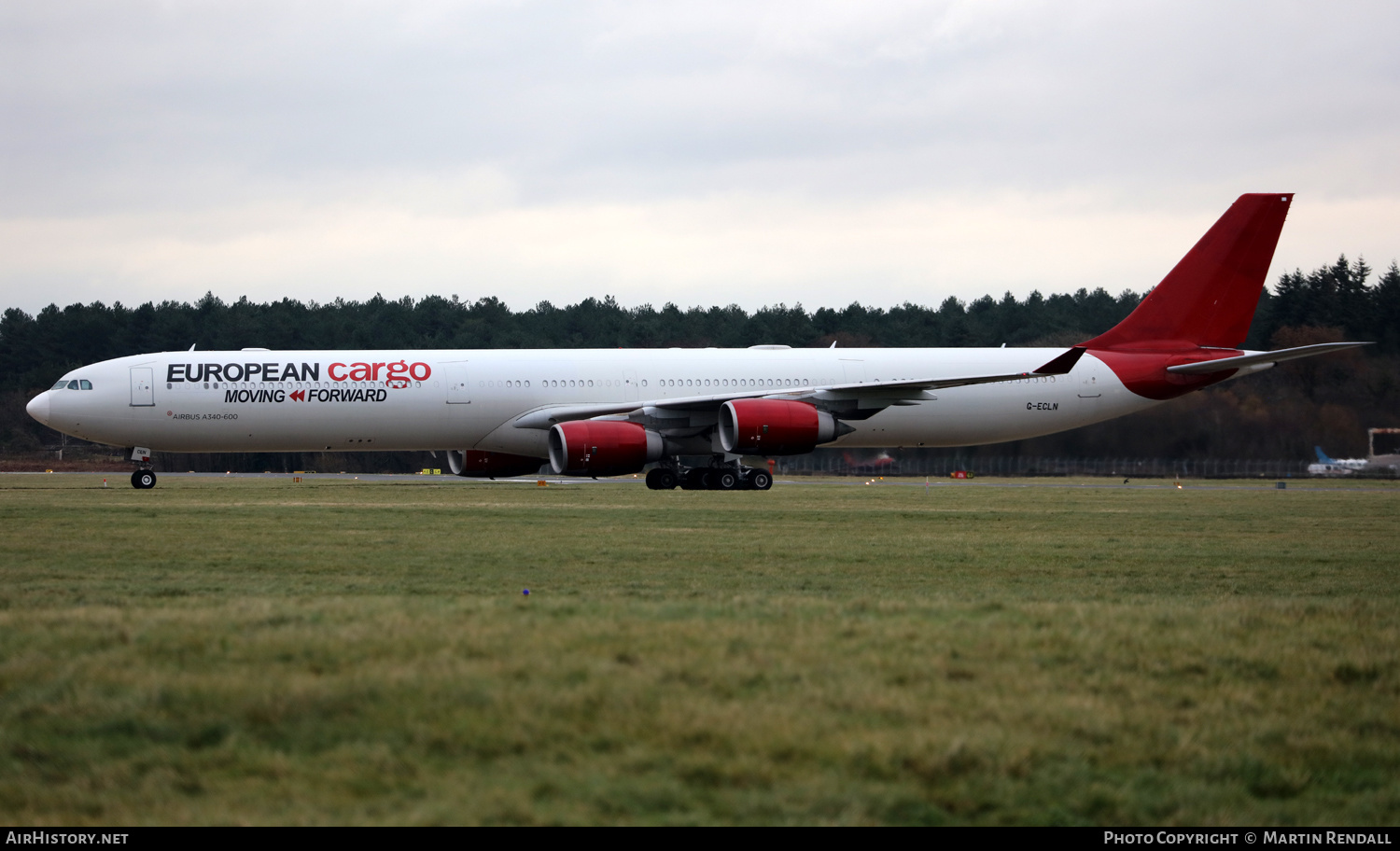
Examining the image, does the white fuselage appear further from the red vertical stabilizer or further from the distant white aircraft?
the distant white aircraft

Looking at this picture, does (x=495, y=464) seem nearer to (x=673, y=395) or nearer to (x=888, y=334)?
(x=673, y=395)

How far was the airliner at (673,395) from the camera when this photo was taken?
29.5 metres

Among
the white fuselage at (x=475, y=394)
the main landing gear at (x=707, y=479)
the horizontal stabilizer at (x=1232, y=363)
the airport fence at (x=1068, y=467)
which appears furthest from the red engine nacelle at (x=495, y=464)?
the horizontal stabilizer at (x=1232, y=363)

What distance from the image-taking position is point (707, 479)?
30.5 metres

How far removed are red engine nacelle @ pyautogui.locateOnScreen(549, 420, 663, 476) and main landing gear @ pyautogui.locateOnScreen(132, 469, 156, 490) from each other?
1003 centimetres

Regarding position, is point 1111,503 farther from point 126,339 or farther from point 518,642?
point 126,339

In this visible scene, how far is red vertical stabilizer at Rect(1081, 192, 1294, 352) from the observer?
33.3 meters

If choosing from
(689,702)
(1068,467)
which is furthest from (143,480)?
(1068,467)

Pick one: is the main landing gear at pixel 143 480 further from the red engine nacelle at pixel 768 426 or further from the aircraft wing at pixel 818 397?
the red engine nacelle at pixel 768 426

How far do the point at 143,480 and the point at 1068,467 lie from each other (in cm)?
2883

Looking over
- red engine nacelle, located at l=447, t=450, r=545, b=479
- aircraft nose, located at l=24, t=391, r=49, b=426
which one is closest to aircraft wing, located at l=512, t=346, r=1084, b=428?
red engine nacelle, located at l=447, t=450, r=545, b=479

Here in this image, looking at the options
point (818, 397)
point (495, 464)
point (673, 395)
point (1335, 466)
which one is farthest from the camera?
point (1335, 466)

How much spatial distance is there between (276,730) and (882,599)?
16.8 feet

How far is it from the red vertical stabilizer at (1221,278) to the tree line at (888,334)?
7936mm
